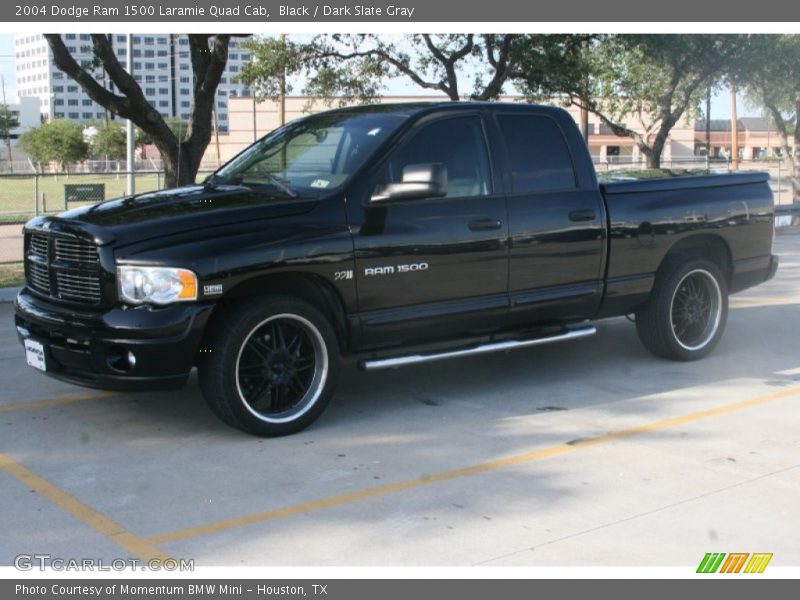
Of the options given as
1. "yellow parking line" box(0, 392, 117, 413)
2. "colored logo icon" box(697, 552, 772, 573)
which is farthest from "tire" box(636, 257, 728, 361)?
"yellow parking line" box(0, 392, 117, 413)

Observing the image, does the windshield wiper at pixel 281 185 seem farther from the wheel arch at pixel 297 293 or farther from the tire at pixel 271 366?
the tire at pixel 271 366

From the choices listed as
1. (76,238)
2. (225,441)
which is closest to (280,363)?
(225,441)

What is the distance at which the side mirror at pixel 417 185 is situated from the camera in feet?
21.0

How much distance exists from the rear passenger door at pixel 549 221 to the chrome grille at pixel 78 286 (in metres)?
2.81

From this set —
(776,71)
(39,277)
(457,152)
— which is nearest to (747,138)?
(776,71)

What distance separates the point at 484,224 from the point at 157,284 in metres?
2.32

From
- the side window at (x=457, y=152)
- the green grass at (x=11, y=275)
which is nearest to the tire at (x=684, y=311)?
the side window at (x=457, y=152)

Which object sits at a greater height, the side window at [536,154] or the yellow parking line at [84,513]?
the side window at [536,154]

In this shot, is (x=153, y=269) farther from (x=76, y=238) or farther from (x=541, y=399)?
(x=541, y=399)

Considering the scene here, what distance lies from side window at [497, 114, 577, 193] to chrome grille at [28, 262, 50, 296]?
320 cm

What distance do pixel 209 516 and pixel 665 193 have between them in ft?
15.7

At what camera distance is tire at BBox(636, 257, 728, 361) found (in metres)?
8.16

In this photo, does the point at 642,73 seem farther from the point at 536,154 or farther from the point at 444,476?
the point at 444,476

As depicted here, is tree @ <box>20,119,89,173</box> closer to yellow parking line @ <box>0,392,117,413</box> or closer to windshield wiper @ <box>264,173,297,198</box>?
yellow parking line @ <box>0,392,117,413</box>
